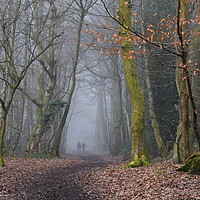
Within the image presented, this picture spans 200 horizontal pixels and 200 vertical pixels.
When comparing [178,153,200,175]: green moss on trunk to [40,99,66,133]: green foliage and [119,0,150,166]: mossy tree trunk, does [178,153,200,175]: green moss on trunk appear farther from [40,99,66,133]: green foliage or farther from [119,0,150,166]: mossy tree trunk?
[40,99,66,133]: green foliage

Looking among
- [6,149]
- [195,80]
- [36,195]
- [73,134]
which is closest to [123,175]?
[36,195]

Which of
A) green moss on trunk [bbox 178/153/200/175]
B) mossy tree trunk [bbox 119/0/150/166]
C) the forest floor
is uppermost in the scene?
mossy tree trunk [bbox 119/0/150/166]

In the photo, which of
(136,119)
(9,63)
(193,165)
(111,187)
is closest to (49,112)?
(9,63)

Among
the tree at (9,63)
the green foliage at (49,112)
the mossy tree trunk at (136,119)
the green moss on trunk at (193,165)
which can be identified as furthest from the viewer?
the green foliage at (49,112)

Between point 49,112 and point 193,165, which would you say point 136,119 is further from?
point 49,112

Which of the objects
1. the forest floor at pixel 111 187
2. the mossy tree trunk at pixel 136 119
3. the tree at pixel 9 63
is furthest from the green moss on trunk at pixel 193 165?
the tree at pixel 9 63

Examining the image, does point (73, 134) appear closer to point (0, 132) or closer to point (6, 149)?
point (6, 149)

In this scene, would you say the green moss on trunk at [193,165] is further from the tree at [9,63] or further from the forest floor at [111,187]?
the tree at [9,63]

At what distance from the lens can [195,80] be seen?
36.3 feet

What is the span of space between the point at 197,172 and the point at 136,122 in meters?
3.94

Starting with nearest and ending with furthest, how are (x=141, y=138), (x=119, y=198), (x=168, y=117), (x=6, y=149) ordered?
(x=119, y=198), (x=141, y=138), (x=6, y=149), (x=168, y=117)

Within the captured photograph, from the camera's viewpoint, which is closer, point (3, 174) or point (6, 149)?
point (3, 174)

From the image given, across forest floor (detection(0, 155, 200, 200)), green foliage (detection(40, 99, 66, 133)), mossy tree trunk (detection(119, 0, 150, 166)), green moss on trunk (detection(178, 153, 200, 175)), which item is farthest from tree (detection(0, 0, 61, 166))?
green moss on trunk (detection(178, 153, 200, 175))

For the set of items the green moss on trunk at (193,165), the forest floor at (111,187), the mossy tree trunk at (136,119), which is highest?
the mossy tree trunk at (136,119)
